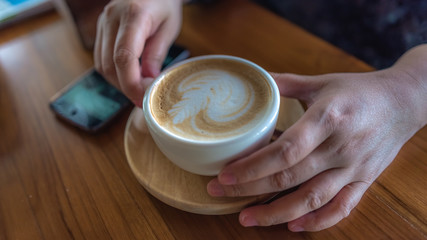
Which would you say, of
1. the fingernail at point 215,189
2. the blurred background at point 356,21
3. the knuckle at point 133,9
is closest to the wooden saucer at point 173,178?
the fingernail at point 215,189

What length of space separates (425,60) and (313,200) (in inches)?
15.4

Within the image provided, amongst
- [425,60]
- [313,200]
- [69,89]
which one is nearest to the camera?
[313,200]

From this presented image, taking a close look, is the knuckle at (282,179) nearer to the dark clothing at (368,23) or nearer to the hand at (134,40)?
the hand at (134,40)

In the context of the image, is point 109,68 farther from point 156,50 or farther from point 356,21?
point 356,21

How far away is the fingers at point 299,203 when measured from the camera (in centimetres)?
53

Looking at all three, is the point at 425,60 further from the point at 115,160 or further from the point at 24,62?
the point at 24,62

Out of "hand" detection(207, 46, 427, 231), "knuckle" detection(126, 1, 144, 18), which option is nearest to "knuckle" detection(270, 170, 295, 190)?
"hand" detection(207, 46, 427, 231)

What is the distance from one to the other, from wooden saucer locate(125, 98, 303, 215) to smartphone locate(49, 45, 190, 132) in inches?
3.6

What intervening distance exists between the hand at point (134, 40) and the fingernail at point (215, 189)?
10.9 inches

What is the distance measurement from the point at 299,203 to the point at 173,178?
0.79 feet

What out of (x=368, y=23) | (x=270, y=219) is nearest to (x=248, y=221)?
(x=270, y=219)

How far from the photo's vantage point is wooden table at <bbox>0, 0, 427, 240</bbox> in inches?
21.8

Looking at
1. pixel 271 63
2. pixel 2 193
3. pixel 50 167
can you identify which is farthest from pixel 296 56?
pixel 2 193

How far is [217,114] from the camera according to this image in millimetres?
577
